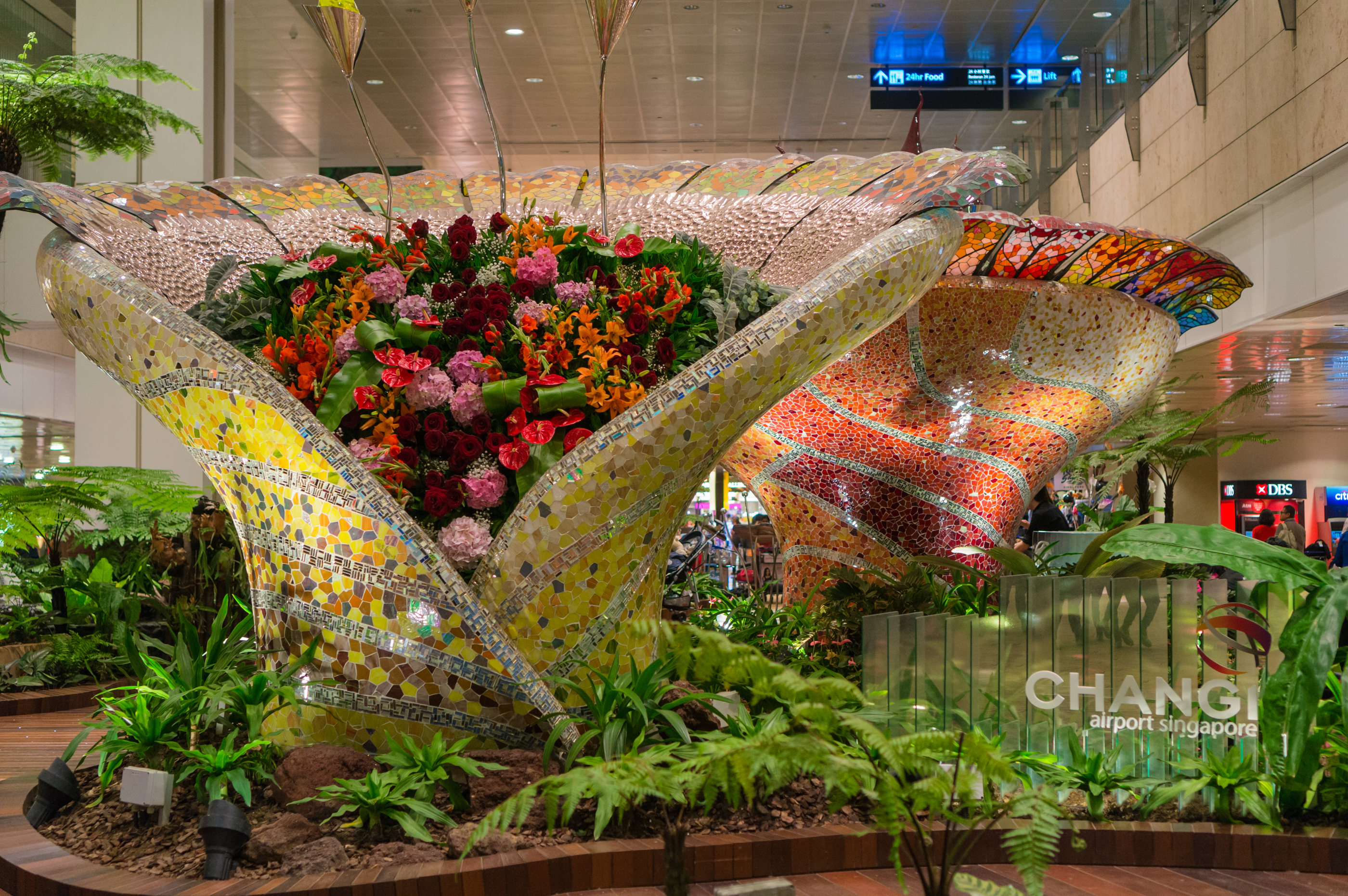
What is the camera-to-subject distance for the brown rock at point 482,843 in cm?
285

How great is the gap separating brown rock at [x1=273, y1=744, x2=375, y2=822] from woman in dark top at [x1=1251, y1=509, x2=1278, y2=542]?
12.3 m

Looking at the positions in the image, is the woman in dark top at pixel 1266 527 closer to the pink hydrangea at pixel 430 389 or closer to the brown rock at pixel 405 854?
the pink hydrangea at pixel 430 389

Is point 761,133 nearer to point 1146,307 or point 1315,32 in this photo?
point 1315,32

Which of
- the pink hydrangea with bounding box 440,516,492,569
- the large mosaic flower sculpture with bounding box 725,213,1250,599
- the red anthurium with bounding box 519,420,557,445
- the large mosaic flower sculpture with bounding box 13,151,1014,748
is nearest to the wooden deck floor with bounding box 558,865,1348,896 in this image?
the large mosaic flower sculpture with bounding box 13,151,1014,748

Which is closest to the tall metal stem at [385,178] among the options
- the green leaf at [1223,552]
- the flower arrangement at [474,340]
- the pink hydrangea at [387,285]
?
the flower arrangement at [474,340]

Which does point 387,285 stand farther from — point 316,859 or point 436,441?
point 316,859

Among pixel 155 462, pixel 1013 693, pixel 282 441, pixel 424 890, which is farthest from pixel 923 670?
pixel 155 462

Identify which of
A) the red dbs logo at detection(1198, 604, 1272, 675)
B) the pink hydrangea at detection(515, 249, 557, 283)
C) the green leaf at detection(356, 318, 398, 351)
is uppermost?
the pink hydrangea at detection(515, 249, 557, 283)

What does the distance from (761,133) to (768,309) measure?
17804mm

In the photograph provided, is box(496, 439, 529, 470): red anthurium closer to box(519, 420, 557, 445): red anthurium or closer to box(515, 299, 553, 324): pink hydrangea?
box(519, 420, 557, 445): red anthurium

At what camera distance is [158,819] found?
3.06m

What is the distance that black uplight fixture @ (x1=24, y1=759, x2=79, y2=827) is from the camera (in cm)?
326

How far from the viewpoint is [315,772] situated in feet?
10.2

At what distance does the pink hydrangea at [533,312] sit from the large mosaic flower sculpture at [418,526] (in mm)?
541
